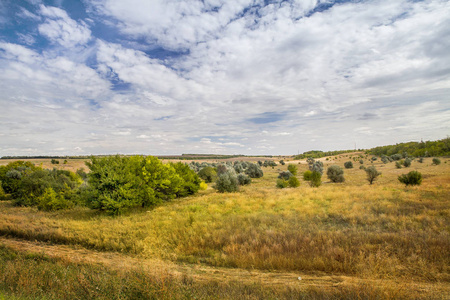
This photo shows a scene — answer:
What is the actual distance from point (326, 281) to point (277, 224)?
16.0 ft

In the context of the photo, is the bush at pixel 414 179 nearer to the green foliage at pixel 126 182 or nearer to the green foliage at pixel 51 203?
the green foliage at pixel 126 182

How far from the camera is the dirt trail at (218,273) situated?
5.19 m

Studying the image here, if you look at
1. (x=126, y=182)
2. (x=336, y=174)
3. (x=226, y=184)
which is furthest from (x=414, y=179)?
(x=126, y=182)

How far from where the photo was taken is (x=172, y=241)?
9.09 m

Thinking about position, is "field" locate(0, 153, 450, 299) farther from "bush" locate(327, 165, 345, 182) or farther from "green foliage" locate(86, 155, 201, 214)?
"bush" locate(327, 165, 345, 182)

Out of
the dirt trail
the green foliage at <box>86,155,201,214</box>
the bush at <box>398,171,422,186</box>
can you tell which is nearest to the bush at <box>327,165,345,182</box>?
the bush at <box>398,171,422,186</box>

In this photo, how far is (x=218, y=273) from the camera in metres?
6.45

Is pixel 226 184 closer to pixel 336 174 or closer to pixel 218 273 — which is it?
pixel 218 273

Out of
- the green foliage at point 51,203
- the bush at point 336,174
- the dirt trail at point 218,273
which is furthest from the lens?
the bush at point 336,174

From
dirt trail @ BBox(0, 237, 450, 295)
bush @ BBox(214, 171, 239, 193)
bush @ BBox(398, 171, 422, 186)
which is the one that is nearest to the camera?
dirt trail @ BBox(0, 237, 450, 295)

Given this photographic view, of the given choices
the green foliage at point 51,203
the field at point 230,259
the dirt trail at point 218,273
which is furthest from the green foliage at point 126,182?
the dirt trail at point 218,273

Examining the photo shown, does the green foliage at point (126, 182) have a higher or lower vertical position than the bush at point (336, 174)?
higher

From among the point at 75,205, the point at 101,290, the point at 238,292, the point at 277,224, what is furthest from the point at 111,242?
the point at 75,205

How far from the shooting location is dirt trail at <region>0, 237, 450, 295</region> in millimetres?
5191
